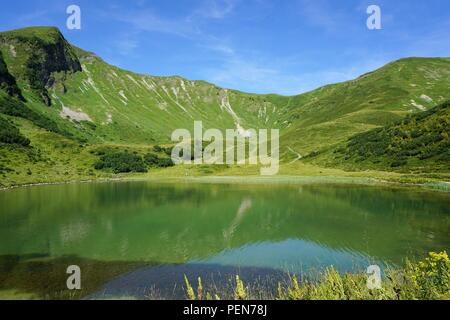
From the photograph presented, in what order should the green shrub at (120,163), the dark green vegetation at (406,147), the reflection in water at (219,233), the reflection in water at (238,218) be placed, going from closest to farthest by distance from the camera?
the reflection in water at (219,233) → the reflection in water at (238,218) → the dark green vegetation at (406,147) → the green shrub at (120,163)

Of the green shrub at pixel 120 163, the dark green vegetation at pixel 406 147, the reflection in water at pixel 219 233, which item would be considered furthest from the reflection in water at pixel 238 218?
the green shrub at pixel 120 163

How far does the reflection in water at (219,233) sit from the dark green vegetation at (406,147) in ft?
183

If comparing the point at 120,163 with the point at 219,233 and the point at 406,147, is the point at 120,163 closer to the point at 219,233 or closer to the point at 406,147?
the point at 406,147

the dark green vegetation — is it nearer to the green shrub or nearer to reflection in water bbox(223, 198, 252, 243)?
reflection in water bbox(223, 198, 252, 243)

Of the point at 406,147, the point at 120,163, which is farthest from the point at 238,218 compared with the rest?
the point at 120,163

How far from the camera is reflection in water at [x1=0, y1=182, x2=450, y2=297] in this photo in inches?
1374

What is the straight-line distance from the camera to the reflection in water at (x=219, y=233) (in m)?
34.9

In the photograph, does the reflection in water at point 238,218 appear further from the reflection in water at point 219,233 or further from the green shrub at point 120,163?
the green shrub at point 120,163

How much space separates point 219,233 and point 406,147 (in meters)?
125

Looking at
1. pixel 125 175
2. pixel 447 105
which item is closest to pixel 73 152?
pixel 125 175

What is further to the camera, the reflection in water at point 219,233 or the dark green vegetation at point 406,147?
the dark green vegetation at point 406,147

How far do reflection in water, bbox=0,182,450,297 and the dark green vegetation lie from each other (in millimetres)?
55658
